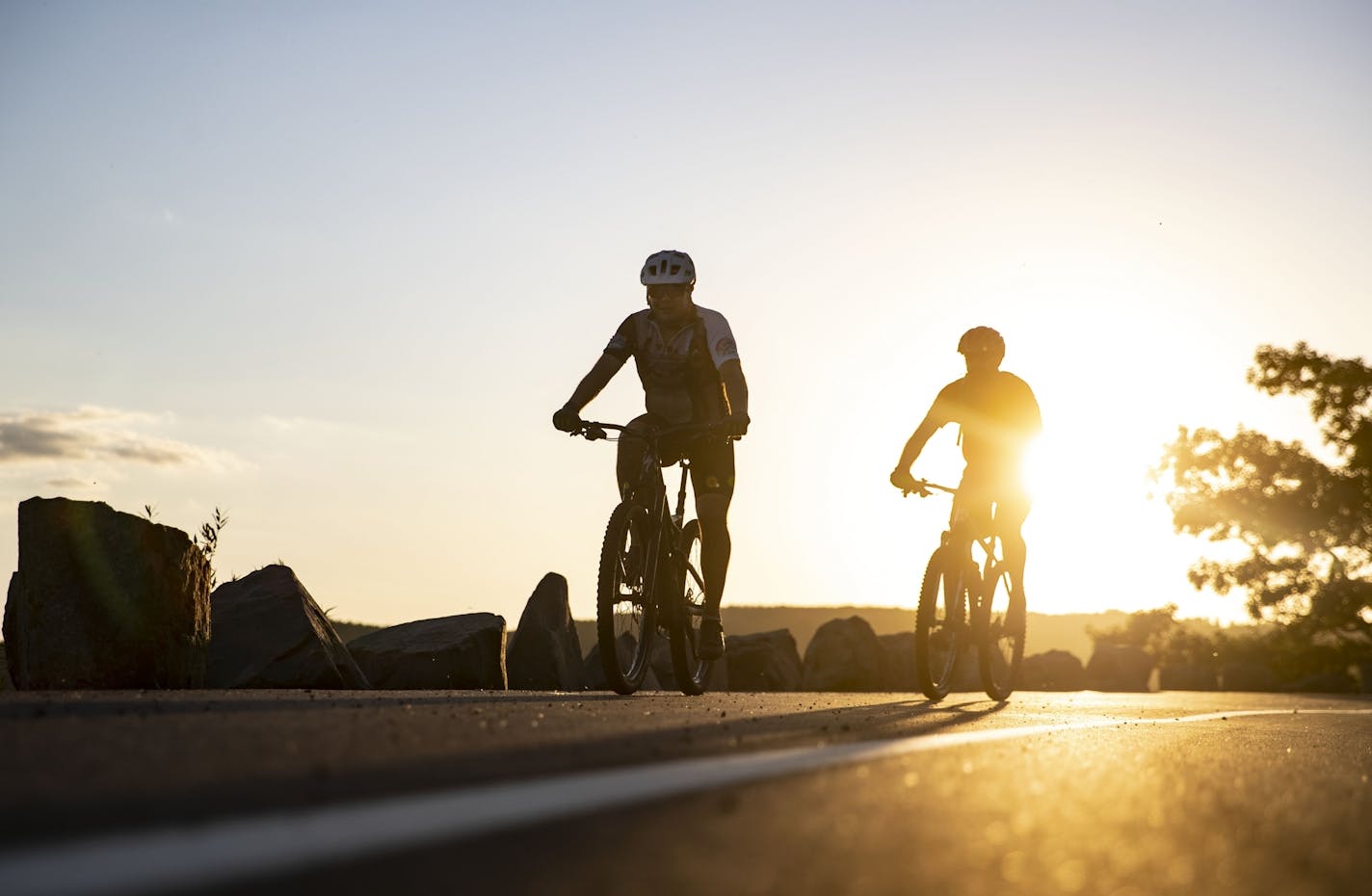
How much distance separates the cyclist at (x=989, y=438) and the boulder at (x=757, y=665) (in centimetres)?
590

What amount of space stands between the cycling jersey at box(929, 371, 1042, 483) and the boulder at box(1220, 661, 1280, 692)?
20.7 m

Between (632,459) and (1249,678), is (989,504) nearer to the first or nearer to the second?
(632,459)

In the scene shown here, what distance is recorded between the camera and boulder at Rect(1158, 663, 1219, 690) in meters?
26.8

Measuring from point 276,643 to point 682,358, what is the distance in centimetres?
349

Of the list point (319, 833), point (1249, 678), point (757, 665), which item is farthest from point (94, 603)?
point (1249, 678)

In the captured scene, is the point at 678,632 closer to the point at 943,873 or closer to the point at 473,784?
the point at 473,784

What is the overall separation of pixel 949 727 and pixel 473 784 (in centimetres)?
327

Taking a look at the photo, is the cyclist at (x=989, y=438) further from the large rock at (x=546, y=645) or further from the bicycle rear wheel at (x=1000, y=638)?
the large rock at (x=546, y=645)

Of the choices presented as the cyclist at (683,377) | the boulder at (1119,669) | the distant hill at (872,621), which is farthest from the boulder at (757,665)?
the distant hill at (872,621)

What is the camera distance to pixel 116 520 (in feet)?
28.6

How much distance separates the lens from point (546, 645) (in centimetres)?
1348

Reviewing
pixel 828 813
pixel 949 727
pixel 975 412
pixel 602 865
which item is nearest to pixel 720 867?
pixel 602 865

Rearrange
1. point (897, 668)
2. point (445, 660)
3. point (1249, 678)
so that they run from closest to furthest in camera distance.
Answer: point (445, 660)
point (897, 668)
point (1249, 678)

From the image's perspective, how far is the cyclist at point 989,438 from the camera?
394 inches
